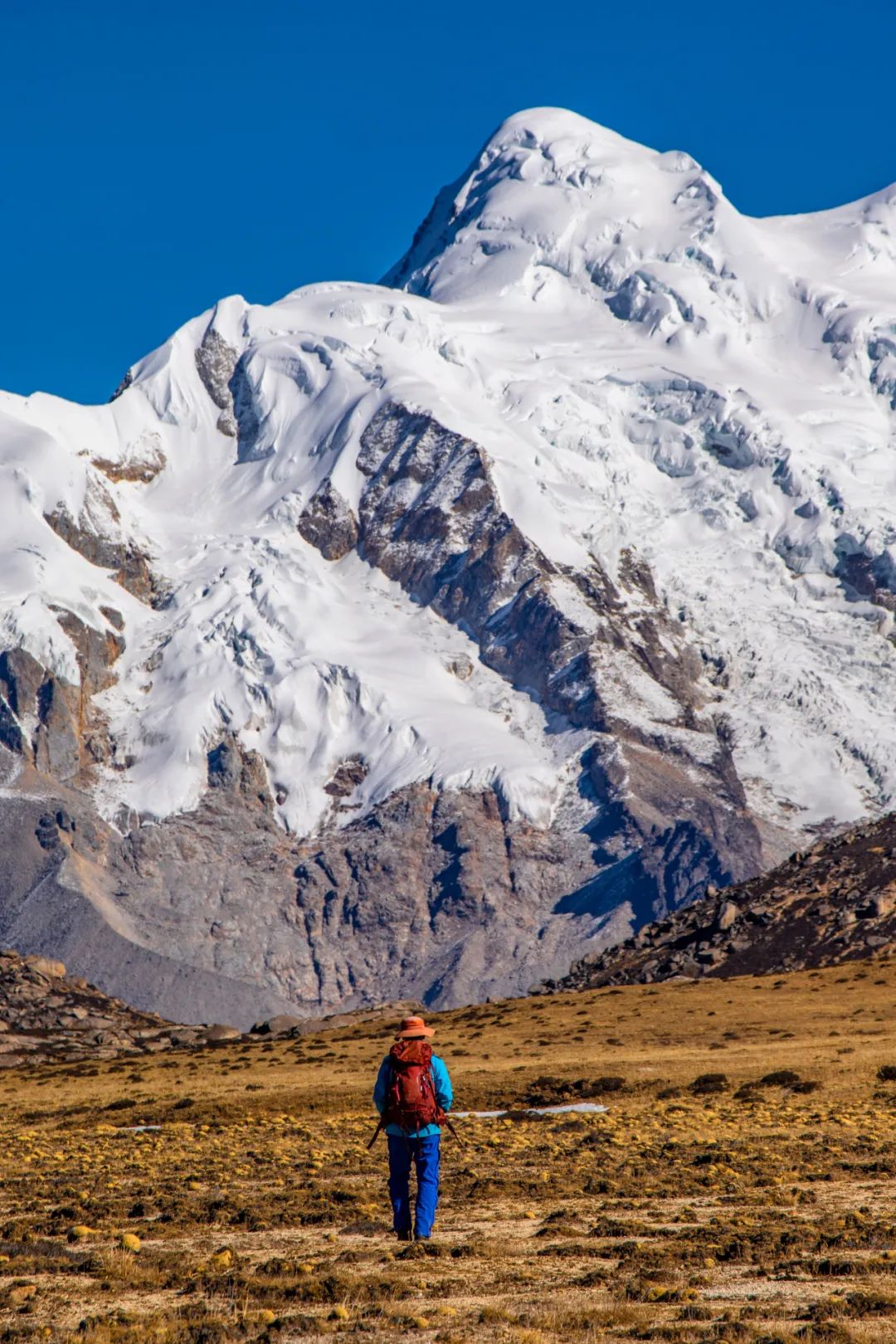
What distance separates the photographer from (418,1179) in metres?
34.5

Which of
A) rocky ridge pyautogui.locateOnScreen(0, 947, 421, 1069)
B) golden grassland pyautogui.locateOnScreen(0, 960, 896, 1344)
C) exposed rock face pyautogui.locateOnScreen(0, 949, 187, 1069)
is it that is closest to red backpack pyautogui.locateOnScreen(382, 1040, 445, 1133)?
golden grassland pyautogui.locateOnScreen(0, 960, 896, 1344)

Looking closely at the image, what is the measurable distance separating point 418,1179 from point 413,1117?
Answer: 102 cm

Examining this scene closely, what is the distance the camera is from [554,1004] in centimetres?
13700

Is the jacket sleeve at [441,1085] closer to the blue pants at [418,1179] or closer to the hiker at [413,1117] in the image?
the hiker at [413,1117]

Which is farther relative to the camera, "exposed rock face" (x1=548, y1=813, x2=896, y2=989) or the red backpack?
"exposed rock face" (x1=548, y1=813, x2=896, y2=989)

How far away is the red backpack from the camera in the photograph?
34656 millimetres

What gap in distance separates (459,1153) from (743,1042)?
172 feet

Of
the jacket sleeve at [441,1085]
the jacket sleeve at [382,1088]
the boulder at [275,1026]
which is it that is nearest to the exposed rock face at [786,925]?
the boulder at [275,1026]

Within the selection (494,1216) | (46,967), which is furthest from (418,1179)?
(46,967)

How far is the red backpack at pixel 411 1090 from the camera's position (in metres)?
34.7

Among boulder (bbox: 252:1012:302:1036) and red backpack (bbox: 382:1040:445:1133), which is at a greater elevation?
boulder (bbox: 252:1012:302:1036)

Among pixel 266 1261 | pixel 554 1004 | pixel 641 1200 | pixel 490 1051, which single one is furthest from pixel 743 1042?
pixel 266 1261

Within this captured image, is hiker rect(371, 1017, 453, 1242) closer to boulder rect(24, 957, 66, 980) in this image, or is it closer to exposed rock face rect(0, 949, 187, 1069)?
exposed rock face rect(0, 949, 187, 1069)

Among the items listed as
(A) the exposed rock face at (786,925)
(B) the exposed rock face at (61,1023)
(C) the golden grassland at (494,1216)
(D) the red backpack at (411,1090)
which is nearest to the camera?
(C) the golden grassland at (494,1216)
